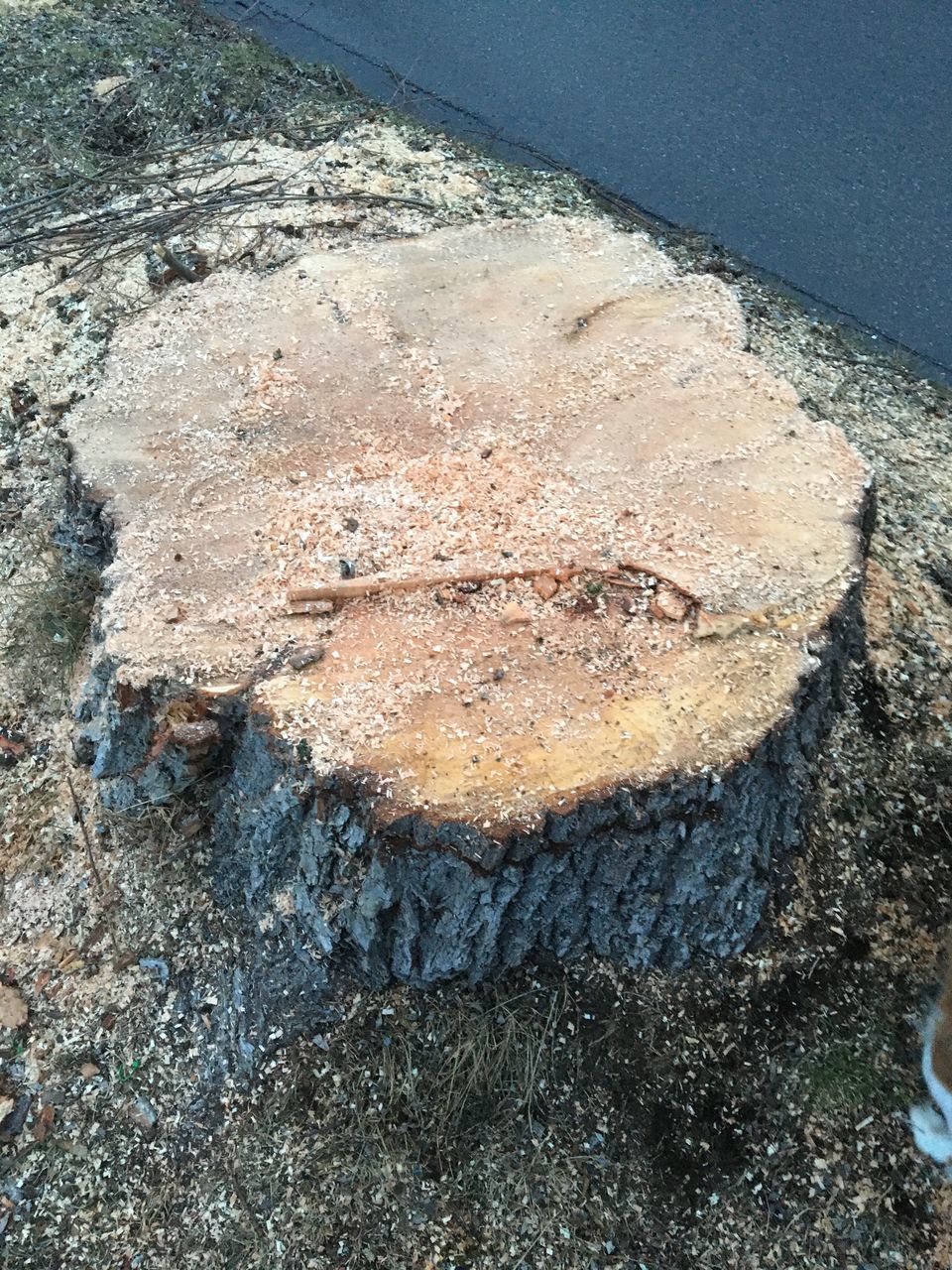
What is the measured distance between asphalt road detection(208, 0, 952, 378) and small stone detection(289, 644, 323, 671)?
2289 millimetres

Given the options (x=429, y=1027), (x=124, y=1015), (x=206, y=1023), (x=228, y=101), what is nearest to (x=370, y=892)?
(x=429, y=1027)

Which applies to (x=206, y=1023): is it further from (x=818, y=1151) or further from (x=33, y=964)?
(x=818, y=1151)

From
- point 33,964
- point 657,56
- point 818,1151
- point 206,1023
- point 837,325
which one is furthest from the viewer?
point 657,56

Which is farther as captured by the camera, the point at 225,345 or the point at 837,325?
the point at 837,325

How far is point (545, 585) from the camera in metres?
1.84

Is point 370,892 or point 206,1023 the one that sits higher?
point 370,892

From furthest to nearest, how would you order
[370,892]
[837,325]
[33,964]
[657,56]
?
[657,56]
[837,325]
[33,964]
[370,892]

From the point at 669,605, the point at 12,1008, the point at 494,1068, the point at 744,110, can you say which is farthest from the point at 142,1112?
the point at 744,110

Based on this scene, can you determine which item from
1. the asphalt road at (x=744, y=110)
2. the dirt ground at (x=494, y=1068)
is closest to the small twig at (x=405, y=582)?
the dirt ground at (x=494, y=1068)

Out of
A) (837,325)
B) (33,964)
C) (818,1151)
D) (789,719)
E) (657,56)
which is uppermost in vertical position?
(657,56)

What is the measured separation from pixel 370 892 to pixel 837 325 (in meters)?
2.44

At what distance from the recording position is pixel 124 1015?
199 cm

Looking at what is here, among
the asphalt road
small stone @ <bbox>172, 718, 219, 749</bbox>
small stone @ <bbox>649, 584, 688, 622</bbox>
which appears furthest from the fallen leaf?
the asphalt road

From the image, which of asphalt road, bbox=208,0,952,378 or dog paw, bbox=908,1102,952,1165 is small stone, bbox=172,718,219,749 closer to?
dog paw, bbox=908,1102,952,1165
